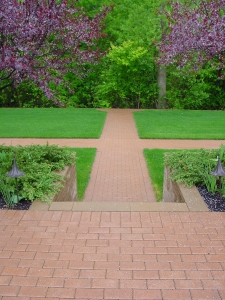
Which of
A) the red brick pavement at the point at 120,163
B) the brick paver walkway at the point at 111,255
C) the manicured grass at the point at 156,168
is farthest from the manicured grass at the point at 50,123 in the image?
the brick paver walkway at the point at 111,255

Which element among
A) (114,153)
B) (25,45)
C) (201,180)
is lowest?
(114,153)

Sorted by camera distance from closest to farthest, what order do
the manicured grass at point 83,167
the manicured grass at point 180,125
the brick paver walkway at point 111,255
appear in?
the brick paver walkway at point 111,255, the manicured grass at point 83,167, the manicured grass at point 180,125

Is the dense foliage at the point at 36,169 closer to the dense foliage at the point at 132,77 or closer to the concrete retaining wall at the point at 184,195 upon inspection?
the concrete retaining wall at the point at 184,195

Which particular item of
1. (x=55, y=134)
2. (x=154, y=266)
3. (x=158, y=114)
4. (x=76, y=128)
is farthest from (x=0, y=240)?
(x=158, y=114)

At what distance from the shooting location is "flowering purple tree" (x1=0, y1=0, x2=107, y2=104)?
483 cm

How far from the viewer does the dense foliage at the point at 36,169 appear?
500 centimetres

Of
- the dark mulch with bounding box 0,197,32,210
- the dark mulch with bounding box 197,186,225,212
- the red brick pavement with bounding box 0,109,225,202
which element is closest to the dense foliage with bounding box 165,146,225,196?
the dark mulch with bounding box 197,186,225,212

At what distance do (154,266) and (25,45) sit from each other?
3527 millimetres

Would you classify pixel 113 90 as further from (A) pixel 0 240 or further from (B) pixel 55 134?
(A) pixel 0 240

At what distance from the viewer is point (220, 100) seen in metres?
23.6

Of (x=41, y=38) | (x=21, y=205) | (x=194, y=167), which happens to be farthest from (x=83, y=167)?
(x=41, y=38)

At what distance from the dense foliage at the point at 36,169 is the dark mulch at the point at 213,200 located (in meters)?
2.12

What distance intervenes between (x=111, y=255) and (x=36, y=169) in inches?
105

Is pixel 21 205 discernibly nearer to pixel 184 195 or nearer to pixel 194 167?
pixel 184 195
